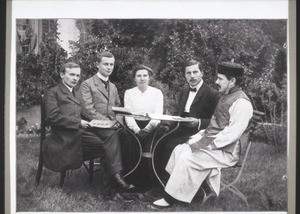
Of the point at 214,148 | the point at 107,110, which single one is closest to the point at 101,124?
the point at 107,110

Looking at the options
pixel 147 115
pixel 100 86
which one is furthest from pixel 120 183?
pixel 100 86

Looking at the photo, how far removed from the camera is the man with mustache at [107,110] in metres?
5.96

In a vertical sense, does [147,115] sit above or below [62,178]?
above

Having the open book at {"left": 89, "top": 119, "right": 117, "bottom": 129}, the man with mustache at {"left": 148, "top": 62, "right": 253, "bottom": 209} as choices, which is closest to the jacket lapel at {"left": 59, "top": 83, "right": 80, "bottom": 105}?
the open book at {"left": 89, "top": 119, "right": 117, "bottom": 129}

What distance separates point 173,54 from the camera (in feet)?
19.6

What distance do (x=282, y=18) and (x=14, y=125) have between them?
11.0 feet

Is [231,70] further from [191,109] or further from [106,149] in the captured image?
[106,149]

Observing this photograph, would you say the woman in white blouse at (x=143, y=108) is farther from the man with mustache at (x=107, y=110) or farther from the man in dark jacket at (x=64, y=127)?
the man in dark jacket at (x=64, y=127)

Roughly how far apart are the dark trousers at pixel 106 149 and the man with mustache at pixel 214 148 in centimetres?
59

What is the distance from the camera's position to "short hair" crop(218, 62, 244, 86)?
19.7 feet

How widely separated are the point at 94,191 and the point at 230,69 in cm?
212

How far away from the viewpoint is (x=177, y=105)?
6000 millimetres

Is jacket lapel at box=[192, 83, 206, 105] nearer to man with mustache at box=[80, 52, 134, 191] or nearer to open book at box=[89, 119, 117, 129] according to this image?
man with mustache at box=[80, 52, 134, 191]

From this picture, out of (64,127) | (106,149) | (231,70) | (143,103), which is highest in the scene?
(231,70)
